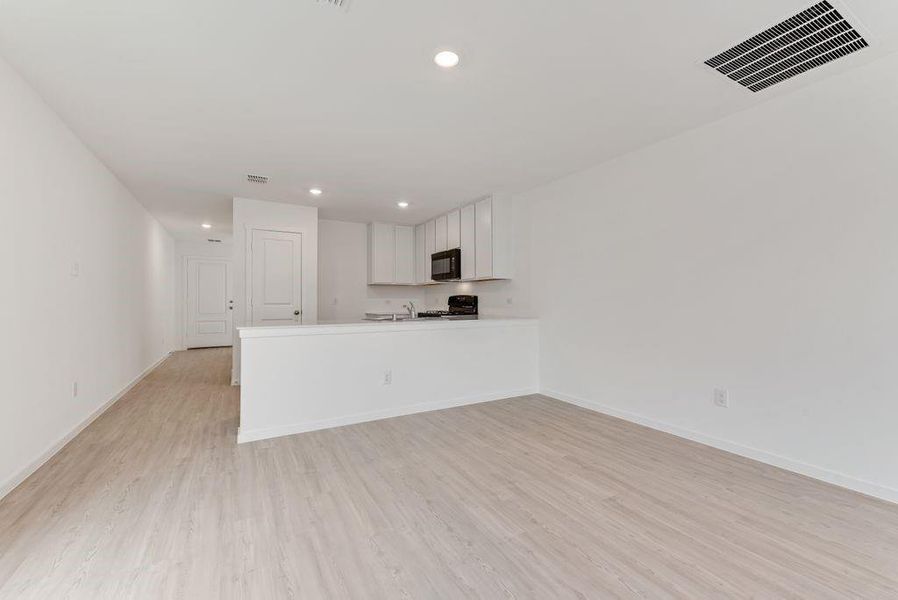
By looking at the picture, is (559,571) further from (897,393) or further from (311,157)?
(311,157)

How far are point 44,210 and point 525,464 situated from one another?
146 inches

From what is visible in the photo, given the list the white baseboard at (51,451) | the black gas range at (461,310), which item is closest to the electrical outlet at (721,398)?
the black gas range at (461,310)

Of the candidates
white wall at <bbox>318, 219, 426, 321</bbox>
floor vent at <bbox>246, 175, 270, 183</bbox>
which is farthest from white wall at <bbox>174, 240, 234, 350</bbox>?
floor vent at <bbox>246, 175, 270, 183</bbox>

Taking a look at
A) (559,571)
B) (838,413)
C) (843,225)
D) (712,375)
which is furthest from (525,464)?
(843,225)

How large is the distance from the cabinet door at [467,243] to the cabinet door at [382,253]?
1.56 metres

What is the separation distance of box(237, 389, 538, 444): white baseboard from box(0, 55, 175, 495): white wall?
1245mm

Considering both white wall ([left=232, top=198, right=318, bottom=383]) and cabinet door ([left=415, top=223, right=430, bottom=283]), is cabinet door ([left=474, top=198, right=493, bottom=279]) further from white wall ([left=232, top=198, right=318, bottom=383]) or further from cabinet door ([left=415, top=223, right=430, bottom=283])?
white wall ([left=232, top=198, right=318, bottom=383])

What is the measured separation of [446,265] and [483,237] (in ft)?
2.72

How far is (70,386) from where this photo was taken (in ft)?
10.2

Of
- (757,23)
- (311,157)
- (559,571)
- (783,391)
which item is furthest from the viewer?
(311,157)

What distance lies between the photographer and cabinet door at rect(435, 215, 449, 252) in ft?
19.1

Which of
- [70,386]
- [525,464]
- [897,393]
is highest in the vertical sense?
[897,393]

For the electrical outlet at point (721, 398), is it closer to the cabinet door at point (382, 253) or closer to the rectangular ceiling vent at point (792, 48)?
the rectangular ceiling vent at point (792, 48)

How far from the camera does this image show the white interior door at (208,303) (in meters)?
8.78
